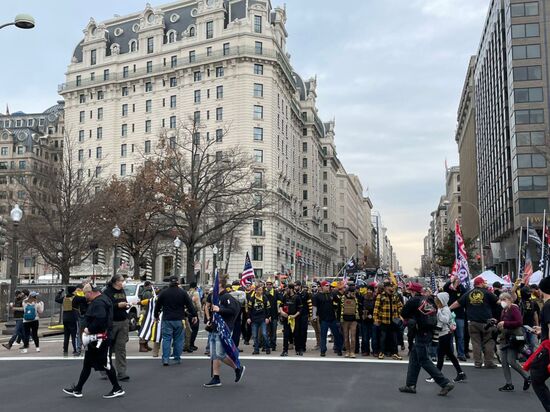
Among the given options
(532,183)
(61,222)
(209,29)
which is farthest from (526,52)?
(61,222)

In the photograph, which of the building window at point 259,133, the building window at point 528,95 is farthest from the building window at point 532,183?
the building window at point 259,133

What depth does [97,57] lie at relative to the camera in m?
85.1

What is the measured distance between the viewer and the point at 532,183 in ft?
202

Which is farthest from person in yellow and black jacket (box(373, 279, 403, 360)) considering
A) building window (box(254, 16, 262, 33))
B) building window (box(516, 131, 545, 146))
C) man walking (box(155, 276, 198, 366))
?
building window (box(254, 16, 262, 33))

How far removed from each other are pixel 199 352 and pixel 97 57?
7815 cm

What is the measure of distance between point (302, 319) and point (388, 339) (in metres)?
2.34

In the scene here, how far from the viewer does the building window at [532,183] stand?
61.2 meters

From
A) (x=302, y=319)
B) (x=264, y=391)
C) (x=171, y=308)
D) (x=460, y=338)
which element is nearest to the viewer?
(x=264, y=391)

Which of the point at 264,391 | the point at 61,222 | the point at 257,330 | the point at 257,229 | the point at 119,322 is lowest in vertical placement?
the point at 264,391

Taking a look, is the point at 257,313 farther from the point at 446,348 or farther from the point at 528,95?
the point at 528,95

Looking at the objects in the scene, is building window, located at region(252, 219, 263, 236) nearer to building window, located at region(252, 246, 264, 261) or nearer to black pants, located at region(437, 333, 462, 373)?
building window, located at region(252, 246, 264, 261)

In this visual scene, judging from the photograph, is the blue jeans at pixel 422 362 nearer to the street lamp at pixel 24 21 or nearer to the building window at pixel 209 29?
the street lamp at pixel 24 21

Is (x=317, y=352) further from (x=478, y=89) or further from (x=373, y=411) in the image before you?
(x=478, y=89)

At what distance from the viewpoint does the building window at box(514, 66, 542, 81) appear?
62.5m
